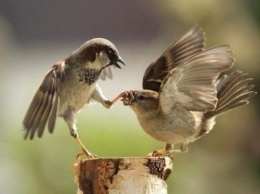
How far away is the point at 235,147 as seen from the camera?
7035mm

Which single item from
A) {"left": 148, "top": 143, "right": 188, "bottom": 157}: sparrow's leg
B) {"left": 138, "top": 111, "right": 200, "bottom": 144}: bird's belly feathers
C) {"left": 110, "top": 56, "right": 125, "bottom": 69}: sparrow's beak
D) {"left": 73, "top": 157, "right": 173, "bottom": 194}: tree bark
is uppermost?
{"left": 110, "top": 56, "right": 125, "bottom": 69}: sparrow's beak

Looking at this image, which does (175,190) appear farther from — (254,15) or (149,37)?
(149,37)

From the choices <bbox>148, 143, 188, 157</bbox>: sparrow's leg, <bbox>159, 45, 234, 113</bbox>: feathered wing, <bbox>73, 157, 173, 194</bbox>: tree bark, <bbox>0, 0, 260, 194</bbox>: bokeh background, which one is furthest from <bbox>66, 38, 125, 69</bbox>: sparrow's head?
<bbox>0, 0, 260, 194</bbox>: bokeh background

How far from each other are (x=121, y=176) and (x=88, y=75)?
93 cm

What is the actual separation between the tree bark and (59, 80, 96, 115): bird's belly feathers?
0.71 meters

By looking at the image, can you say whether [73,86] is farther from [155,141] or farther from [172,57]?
[155,141]

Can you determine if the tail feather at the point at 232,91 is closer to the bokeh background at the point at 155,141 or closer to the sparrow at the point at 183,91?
the sparrow at the point at 183,91

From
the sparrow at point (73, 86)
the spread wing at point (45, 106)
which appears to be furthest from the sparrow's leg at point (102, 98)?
the spread wing at point (45, 106)

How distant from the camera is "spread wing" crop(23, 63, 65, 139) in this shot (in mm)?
3801

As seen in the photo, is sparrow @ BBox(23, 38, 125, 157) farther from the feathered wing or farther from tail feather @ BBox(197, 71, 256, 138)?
tail feather @ BBox(197, 71, 256, 138)

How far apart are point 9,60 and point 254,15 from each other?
3.42 m

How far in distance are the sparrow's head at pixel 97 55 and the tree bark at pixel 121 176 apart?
0.73 m

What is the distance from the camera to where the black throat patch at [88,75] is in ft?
13.9

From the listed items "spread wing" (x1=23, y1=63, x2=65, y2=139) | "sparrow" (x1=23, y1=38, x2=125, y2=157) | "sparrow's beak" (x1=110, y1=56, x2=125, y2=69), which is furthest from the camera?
→ "sparrow's beak" (x1=110, y1=56, x2=125, y2=69)
